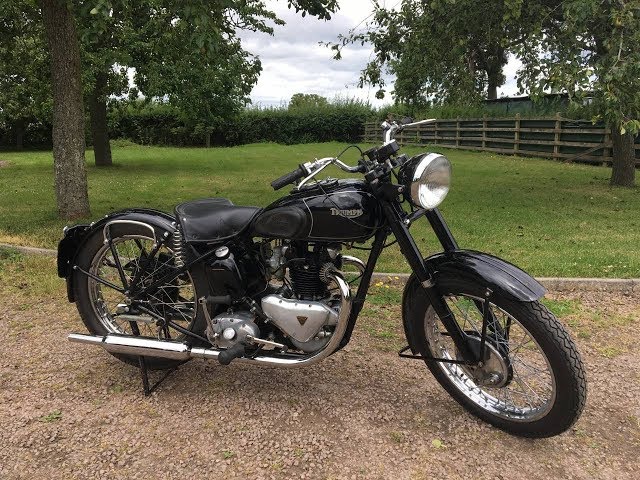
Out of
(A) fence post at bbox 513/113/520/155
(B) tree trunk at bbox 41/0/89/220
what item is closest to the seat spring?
(B) tree trunk at bbox 41/0/89/220

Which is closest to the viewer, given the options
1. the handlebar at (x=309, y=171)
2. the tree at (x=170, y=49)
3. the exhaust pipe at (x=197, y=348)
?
the handlebar at (x=309, y=171)

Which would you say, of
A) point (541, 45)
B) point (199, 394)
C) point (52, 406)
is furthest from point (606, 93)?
point (52, 406)

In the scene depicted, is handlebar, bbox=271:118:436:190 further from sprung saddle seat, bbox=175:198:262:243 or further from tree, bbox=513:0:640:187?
tree, bbox=513:0:640:187

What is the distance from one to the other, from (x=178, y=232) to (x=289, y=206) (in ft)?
2.48

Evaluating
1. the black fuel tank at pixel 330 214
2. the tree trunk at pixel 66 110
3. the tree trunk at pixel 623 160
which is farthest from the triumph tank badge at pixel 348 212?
the tree trunk at pixel 623 160

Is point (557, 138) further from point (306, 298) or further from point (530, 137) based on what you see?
point (306, 298)

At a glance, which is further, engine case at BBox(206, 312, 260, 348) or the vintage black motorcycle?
engine case at BBox(206, 312, 260, 348)

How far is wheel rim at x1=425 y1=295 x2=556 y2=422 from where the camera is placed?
105 inches

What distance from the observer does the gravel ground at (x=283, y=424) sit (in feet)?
8.38

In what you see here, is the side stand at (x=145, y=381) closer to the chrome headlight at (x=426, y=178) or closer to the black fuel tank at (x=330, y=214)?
the black fuel tank at (x=330, y=214)

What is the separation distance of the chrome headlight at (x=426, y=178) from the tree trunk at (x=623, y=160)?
10.0 meters

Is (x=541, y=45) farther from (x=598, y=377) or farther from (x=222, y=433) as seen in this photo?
(x=222, y=433)

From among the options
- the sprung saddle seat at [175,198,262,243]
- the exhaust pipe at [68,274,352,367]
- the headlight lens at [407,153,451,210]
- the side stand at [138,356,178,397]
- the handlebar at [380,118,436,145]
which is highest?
the handlebar at [380,118,436,145]

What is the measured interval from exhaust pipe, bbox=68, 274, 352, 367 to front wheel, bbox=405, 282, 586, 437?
1.34ft
